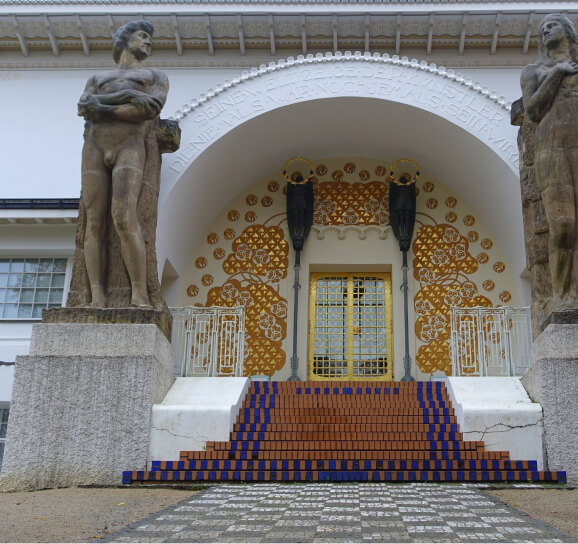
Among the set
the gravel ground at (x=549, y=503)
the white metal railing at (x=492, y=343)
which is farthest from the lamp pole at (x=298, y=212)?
the gravel ground at (x=549, y=503)

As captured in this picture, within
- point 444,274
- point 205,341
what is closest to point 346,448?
point 205,341

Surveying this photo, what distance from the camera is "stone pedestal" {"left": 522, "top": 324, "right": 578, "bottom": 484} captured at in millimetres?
6523

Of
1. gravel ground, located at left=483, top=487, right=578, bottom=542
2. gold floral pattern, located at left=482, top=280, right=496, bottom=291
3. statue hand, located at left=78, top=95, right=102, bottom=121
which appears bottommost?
gravel ground, located at left=483, top=487, right=578, bottom=542

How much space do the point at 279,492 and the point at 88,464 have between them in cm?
216

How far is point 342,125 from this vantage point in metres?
10.9

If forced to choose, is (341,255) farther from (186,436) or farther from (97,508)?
(97,508)

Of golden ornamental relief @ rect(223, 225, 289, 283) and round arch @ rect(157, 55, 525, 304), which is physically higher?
round arch @ rect(157, 55, 525, 304)

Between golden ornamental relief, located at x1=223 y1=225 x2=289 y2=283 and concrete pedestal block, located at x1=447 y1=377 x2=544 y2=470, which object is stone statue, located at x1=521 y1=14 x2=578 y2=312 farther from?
golden ornamental relief, located at x1=223 y1=225 x2=289 y2=283

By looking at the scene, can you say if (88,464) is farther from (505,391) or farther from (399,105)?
(399,105)

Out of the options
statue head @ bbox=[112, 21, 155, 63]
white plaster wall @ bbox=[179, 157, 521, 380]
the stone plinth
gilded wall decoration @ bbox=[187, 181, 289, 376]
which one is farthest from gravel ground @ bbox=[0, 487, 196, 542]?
white plaster wall @ bbox=[179, 157, 521, 380]

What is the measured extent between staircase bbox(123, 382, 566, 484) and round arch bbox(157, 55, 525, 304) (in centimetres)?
327

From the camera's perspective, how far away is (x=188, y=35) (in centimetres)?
1199

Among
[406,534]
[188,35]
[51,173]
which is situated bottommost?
[406,534]

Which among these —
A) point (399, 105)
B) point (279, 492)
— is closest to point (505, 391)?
point (279, 492)
